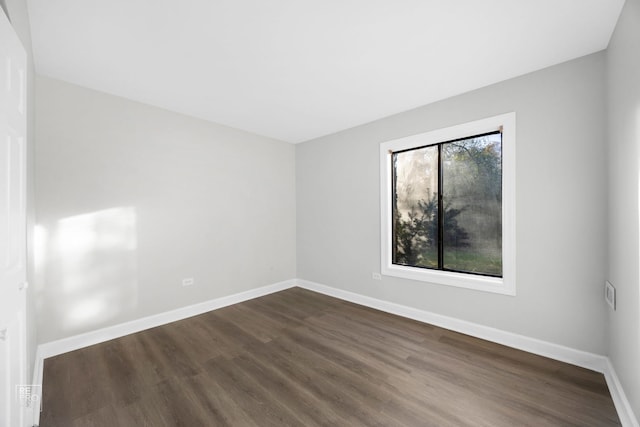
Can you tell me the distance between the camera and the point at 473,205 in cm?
303

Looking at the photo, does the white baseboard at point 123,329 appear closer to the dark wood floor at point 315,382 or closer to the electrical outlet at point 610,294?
the dark wood floor at point 315,382

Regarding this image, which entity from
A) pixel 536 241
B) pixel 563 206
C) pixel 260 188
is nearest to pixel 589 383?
pixel 536 241

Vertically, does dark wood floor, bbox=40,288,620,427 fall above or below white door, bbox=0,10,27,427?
below

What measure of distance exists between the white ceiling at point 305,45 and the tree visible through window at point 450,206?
71 cm

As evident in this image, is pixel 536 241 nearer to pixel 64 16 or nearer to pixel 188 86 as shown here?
pixel 188 86

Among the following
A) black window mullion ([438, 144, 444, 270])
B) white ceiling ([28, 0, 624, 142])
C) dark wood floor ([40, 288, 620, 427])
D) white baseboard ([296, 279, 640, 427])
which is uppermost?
white ceiling ([28, 0, 624, 142])

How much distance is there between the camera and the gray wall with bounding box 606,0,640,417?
1.56 meters

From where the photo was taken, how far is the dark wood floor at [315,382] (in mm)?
1756

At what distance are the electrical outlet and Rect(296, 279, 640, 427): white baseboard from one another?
0.49m

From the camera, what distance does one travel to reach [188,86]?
8.93ft

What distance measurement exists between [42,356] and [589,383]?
4610mm

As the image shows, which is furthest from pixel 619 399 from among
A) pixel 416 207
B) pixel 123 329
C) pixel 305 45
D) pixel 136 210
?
pixel 136 210

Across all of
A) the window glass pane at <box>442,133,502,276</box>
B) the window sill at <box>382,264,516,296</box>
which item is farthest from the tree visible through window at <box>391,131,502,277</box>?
the window sill at <box>382,264,516,296</box>

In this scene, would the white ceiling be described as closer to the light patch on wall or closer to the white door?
the white door
